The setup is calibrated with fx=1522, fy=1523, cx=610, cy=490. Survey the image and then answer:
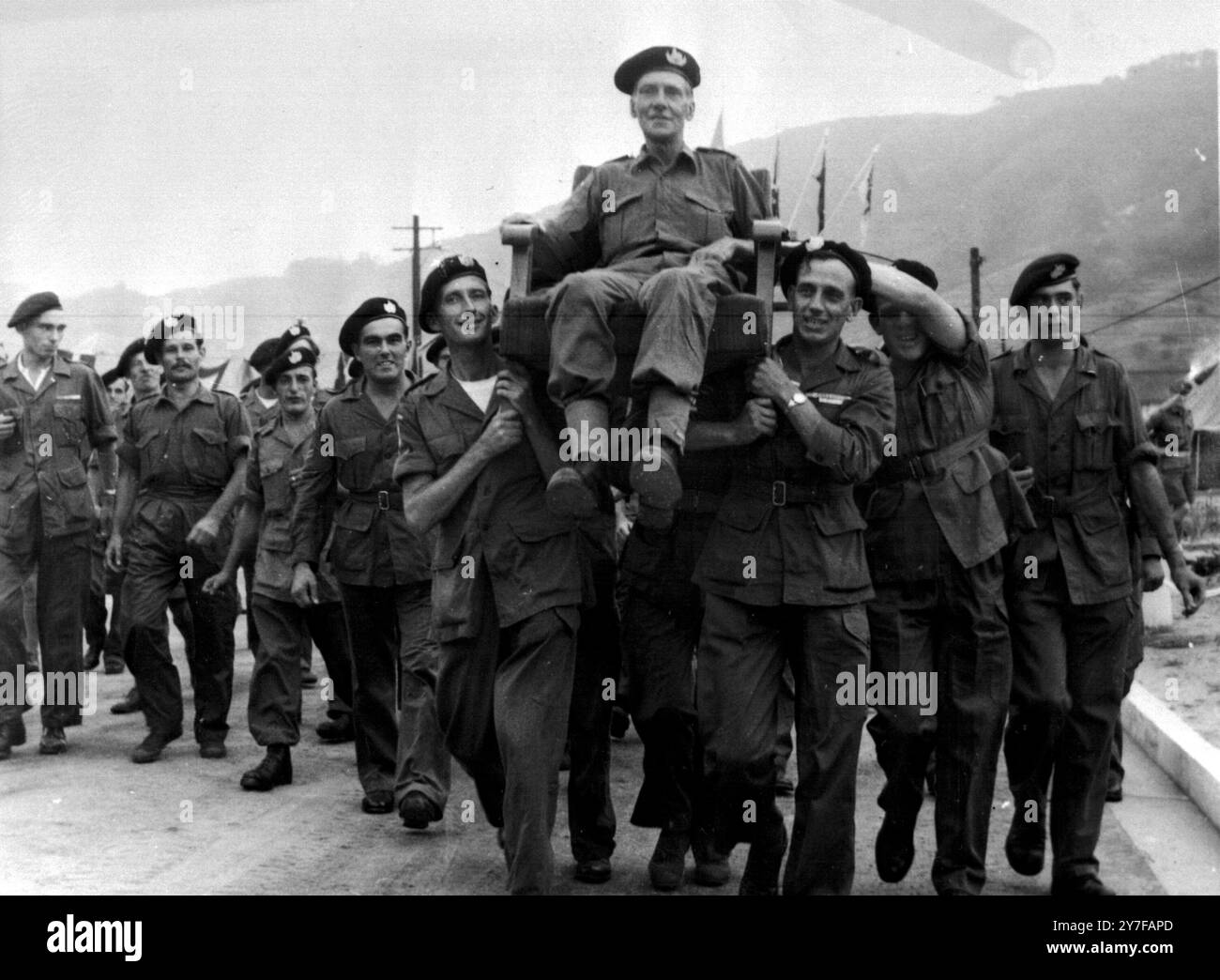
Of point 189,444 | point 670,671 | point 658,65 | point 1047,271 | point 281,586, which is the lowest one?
point 670,671

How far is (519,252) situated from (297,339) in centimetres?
324

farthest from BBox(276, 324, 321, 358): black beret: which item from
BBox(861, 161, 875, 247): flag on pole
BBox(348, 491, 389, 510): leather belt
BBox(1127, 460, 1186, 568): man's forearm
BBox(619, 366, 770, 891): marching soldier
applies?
BBox(861, 161, 875, 247): flag on pole

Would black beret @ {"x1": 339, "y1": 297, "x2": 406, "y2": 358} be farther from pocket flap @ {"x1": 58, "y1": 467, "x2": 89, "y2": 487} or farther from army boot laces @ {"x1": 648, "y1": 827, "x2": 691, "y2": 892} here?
army boot laces @ {"x1": 648, "y1": 827, "x2": 691, "y2": 892}

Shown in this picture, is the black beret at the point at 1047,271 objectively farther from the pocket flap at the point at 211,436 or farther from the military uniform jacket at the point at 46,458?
the military uniform jacket at the point at 46,458

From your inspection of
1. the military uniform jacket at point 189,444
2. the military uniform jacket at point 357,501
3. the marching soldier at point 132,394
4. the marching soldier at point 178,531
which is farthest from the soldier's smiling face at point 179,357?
the marching soldier at point 132,394

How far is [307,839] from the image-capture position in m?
6.27

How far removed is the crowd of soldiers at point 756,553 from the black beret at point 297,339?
2249 mm

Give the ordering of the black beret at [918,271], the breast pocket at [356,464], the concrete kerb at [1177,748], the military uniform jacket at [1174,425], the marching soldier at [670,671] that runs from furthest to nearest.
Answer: the military uniform jacket at [1174,425], the breast pocket at [356,464], the concrete kerb at [1177,748], the black beret at [918,271], the marching soldier at [670,671]

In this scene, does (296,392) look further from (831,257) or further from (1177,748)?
(1177,748)

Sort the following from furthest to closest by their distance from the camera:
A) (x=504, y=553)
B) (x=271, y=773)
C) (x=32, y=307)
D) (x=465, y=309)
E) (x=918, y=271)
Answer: (x=32, y=307) < (x=271, y=773) < (x=918, y=271) < (x=465, y=309) < (x=504, y=553)

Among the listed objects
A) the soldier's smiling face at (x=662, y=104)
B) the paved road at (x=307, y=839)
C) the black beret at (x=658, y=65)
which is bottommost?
the paved road at (x=307, y=839)

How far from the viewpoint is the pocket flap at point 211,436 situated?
8398 mm

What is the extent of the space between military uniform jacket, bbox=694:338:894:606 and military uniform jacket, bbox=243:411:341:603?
2.98 metres

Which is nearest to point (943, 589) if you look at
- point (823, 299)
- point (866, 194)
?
point (823, 299)
